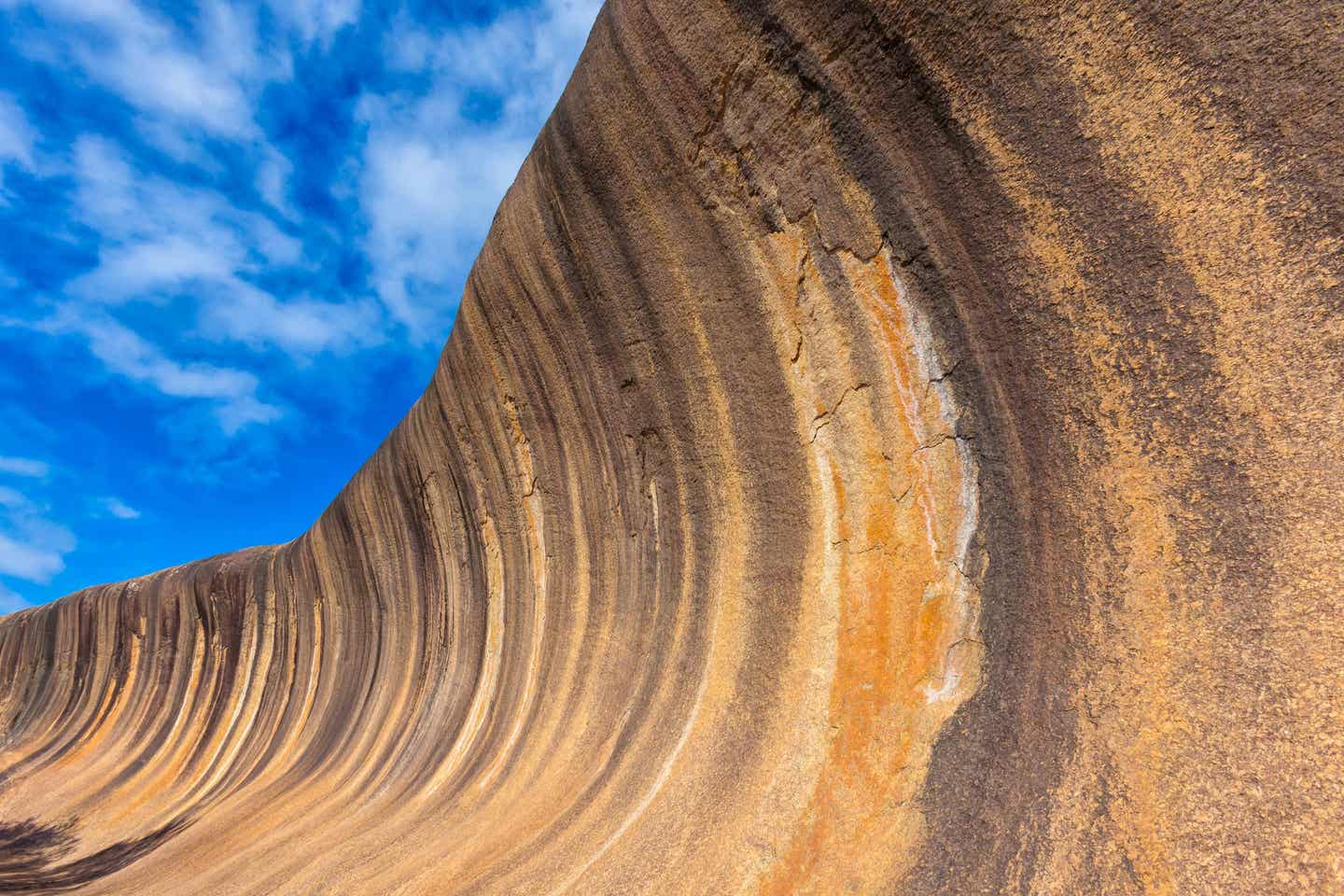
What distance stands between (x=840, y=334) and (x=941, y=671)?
3.47 feet

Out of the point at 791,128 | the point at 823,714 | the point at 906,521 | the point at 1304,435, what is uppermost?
the point at 791,128

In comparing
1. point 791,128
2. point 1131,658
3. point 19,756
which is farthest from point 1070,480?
point 19,756

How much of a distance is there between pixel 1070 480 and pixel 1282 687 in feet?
2.00

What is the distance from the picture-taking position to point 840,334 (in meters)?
2.47

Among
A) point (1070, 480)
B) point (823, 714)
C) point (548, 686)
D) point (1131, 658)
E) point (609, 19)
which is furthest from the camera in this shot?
point (548, 686)

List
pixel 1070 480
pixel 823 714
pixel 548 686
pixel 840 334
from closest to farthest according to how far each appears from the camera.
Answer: pixel 1070 480 → pixel 823 714 → pixel 840 334 → pixel 548 686

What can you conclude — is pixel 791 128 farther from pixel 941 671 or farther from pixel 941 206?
pixel 941 671

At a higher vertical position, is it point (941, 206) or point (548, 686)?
point (941, 206)

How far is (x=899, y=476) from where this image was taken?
2.30 meters

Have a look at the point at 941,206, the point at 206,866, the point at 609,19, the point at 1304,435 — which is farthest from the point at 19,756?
the point at 1304,435

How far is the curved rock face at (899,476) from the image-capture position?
59.3 inches

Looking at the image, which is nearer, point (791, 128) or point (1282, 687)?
point (1282, 687)

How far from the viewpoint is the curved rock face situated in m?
1.51

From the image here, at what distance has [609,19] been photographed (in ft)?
9.98
